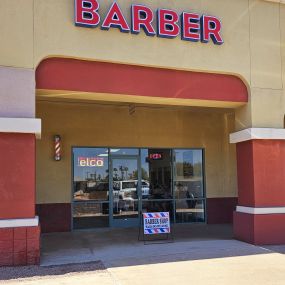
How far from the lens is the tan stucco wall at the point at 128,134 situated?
13531mm

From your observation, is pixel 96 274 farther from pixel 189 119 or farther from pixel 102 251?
pixel 189 119

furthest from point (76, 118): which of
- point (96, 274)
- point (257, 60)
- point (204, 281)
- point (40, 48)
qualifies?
point (204, 281)

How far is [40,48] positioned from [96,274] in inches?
194

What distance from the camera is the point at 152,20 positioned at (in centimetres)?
1006

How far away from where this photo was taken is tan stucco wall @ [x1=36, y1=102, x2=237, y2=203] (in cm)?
1353

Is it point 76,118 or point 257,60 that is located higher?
point 257,60

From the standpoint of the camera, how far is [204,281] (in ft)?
24.3

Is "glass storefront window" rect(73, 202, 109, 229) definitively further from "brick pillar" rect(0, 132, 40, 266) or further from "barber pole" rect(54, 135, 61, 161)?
"brick pillar" rect(0, 132, 40, 266)

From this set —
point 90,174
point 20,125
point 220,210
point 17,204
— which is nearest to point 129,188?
point 90,174

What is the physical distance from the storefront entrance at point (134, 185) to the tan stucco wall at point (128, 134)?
33cm

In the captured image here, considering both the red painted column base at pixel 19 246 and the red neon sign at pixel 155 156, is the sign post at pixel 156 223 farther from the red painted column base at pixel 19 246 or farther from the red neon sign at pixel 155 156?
the red neon sign at pixel 155 156

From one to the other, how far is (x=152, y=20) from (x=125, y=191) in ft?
21.1

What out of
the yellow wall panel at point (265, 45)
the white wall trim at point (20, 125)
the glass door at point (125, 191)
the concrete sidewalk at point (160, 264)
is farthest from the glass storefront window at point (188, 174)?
the white wall trim at point (20, 125)

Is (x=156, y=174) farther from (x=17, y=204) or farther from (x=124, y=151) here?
(x=17, y=204)
